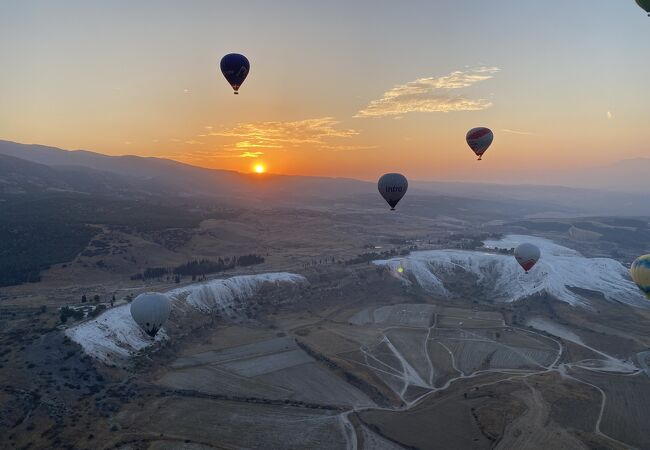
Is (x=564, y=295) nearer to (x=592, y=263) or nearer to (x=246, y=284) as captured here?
(x=592, y=263)

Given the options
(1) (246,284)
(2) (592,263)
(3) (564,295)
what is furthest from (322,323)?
(2) (592,263)

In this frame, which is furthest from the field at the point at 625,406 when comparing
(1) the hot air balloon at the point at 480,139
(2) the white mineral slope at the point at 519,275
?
(2) the white mineral slope at the point at 519,275

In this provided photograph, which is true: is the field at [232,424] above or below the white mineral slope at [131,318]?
below

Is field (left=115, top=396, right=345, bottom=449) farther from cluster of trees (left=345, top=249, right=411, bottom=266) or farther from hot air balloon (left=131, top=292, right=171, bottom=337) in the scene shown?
cluster of trees (left=345, top=249, right=411, bottom=266)

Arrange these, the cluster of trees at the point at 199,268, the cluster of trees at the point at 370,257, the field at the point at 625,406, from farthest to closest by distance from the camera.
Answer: the cluster of trees at the point at 370,257 < the cluster of trees at the point at 199,268 < the field at the point at 625,406

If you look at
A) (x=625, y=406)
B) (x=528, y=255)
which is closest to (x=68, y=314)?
(x=528, y=255)

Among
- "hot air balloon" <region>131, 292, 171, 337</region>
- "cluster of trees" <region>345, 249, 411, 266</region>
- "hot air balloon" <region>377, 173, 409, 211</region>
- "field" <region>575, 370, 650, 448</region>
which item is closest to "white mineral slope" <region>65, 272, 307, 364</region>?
"hot air balloon" <region>131, 292, 171, 337</region>

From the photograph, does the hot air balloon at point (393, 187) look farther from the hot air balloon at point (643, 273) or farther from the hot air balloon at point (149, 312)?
the hot air balloon at point (149, 312)
